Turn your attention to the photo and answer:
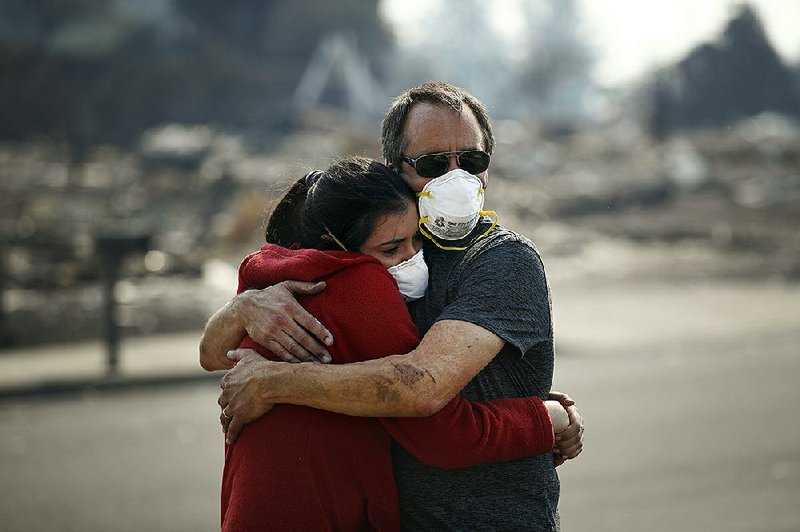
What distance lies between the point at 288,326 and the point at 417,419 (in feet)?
1.18

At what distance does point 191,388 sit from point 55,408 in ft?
4.71

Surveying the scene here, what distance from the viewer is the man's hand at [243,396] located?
91.0 inches

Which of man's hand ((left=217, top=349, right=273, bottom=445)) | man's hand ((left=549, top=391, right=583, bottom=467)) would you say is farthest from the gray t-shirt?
man's hand ((left=217, top=349, right=273, bottom=445))

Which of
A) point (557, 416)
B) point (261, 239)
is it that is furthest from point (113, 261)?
point (261, 239)

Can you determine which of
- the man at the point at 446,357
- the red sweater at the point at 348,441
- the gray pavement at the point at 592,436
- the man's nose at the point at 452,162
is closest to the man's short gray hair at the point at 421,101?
the man at the point at 446,357

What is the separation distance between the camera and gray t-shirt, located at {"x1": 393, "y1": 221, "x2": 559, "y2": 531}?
2346 millimetres

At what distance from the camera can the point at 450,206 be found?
97.7 inches

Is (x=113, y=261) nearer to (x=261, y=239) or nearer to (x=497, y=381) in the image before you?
(x=497, y=381)

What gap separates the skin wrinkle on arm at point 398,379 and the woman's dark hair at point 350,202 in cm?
31

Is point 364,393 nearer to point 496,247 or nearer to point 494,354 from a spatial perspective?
point 494,354

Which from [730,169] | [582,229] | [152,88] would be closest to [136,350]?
[582,229]

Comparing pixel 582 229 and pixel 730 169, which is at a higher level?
pixel 730 169

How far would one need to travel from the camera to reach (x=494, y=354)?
2.33 meters

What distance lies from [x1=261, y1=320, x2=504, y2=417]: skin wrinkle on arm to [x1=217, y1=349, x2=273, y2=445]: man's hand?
26mm
